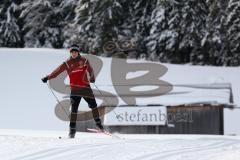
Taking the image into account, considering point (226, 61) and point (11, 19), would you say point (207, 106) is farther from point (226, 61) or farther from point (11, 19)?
point (11, 19)

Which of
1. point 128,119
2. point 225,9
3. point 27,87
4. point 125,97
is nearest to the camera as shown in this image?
point 128,119

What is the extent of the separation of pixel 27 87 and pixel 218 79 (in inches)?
227

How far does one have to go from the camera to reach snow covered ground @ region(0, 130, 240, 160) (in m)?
8.88

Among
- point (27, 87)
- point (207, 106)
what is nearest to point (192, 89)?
point (207, 106)

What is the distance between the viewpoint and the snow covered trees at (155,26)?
25.4 metres

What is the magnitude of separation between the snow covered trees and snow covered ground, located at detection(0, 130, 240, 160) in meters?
14.4

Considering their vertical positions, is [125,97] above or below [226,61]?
below

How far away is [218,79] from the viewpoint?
20.3 metres

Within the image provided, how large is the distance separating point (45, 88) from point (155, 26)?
24.5 feet

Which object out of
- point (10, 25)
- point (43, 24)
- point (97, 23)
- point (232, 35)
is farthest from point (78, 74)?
point (10, 25)

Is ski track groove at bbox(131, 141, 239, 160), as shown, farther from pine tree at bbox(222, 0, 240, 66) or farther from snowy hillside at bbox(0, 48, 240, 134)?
pine tree at bbox(222, 0, 240, 66)

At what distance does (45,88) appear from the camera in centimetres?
2027

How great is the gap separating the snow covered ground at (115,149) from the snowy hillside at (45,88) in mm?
6081

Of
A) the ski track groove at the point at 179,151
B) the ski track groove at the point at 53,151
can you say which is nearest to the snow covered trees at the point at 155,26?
the ski track groove at the point at 179,151
